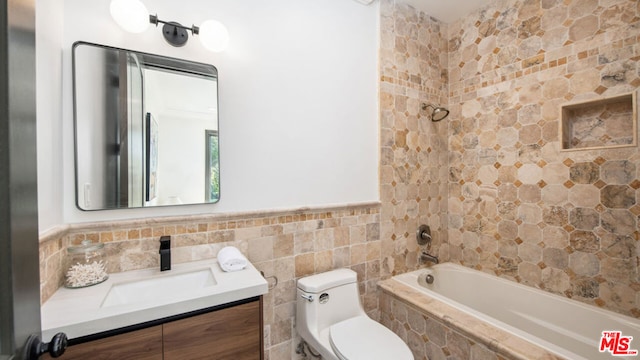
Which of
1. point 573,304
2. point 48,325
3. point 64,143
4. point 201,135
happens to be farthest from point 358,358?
point 64,143

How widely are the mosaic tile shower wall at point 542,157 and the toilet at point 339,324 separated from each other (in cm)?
130

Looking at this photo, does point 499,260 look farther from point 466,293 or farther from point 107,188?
point 107,188

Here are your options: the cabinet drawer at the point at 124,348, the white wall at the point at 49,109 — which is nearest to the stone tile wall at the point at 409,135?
the cabinet drawer at the point at 124,348

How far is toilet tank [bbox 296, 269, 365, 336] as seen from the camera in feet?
5.30

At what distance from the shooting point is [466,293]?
2.27 metres

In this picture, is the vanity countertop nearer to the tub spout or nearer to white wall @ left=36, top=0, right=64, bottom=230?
white wall @ left=36, top=0, right=64, bottom=230

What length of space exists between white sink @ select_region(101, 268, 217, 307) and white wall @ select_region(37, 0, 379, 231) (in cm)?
32

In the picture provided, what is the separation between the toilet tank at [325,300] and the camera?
1614mm

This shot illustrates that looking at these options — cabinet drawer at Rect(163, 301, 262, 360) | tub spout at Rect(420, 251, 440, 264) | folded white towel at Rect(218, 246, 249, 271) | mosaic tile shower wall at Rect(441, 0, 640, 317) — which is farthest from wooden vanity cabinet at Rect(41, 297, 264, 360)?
mosaic tile shower wall at Rect(441, 0, 640, 317)

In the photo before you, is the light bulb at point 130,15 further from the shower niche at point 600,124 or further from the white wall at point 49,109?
the shower niche at point 600,124

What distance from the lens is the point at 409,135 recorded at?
7.43 ft

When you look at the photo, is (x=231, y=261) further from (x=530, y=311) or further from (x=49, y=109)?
(x=530, y=311)

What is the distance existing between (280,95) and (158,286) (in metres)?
1.25

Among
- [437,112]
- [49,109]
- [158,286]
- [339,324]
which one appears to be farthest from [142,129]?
[437,112]
